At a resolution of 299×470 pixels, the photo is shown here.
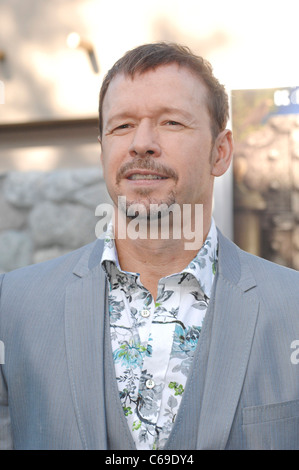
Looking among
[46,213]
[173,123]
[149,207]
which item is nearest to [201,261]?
[149,207]

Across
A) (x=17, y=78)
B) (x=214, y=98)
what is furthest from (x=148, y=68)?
(x=17, y=78)

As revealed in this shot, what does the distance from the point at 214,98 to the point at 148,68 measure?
31 centimetres

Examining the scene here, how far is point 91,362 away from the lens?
1.86 metres

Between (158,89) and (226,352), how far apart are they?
3.05ft

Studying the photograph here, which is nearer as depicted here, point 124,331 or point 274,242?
point 124,331

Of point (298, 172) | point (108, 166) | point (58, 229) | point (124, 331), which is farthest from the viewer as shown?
point (58, 229)

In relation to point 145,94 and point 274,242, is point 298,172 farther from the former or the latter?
point 145,94

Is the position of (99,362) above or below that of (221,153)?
below

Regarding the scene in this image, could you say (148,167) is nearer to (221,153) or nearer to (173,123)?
(173,123)

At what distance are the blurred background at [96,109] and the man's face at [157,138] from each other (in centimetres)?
172

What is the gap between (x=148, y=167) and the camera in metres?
1.98

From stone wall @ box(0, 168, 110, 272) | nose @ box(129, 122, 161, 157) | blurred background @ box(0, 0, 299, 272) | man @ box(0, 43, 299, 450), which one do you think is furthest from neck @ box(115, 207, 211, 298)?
stone wall @ box(0, 168, 110, 272)

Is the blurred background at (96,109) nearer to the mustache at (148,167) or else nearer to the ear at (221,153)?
the ear at (221,153)

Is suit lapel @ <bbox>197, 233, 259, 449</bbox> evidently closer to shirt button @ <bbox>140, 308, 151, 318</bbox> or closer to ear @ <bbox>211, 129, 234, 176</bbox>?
shirt button @ <bbox>140, 308, 151, 318</bbox>
